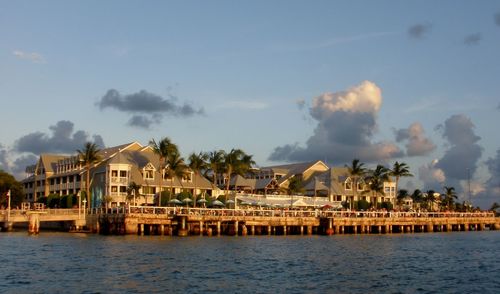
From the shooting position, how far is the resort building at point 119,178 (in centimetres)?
9938

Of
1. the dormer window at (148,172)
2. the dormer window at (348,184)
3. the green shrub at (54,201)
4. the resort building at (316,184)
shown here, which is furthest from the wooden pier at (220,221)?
the dormer window at (348,184)

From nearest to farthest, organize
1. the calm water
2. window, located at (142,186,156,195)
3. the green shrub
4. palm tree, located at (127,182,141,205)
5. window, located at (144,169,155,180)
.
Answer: the calm water
palm tree, located at (127,182,141,205)
window, located at (142,186,156,195)
window, located at (144,169,155,180)
the green shrub

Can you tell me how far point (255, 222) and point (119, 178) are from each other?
29.3m

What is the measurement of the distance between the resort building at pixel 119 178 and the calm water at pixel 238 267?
109 feet

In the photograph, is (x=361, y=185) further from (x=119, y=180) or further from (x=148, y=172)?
(x=119, y=180)

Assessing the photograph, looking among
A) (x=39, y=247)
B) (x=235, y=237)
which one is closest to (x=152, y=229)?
(x=235, y=237)

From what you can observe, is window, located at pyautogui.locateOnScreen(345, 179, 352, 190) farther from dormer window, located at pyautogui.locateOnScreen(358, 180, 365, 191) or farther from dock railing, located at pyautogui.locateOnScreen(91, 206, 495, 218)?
dock railing, located at pyautogui.locateOnScreen(91, 206, 495, 218)

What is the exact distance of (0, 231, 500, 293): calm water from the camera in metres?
35.2

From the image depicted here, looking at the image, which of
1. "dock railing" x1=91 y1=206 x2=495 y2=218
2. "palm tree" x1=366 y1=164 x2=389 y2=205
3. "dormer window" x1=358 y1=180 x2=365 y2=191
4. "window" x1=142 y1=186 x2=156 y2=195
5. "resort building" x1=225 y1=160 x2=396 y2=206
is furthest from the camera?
"dormer window" x1=358 y1=180 x2=365 y2=191

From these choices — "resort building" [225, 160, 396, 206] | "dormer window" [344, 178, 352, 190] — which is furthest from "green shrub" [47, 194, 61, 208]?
"dormer window" [344, 178, 352, 190]

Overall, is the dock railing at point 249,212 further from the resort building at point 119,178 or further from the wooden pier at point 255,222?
the resort building at point 119,178

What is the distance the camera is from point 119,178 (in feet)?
326

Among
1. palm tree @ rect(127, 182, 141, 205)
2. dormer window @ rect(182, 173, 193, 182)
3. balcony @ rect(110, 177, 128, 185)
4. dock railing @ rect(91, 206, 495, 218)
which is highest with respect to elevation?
dormer window @ rect(182, 173, 193, 182)

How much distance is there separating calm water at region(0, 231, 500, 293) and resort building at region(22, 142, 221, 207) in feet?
109
